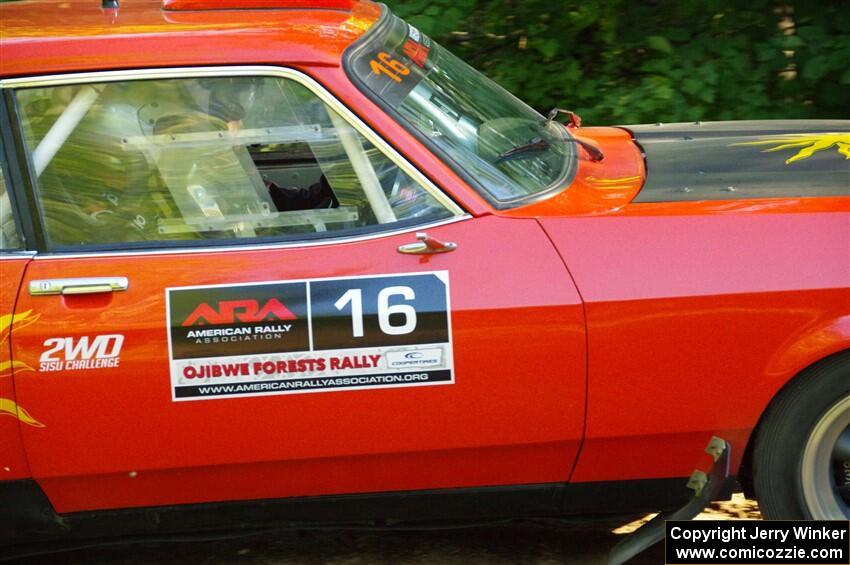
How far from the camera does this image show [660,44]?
5.93 meters

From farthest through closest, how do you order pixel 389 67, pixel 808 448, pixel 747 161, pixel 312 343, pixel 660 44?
pixel 660 44, pixel 747 161, pixel 389 67, pixel 808 448, pixel 312 343

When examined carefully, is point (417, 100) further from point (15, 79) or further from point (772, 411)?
point (772, 411)

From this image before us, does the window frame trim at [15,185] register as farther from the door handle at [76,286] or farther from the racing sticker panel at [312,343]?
the racing sticker panel at [312,343]

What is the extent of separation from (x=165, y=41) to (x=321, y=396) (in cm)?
112

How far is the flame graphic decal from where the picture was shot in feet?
9.95

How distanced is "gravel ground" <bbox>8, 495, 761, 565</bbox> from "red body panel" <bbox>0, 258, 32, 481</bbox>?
0.81m

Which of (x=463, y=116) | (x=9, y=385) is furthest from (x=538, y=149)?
(x=9, y=385)

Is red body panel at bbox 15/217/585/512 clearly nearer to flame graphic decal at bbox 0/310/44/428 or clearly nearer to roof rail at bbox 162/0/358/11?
flame graphic decal at bbox 0/310/44/428

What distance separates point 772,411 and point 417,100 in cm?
137

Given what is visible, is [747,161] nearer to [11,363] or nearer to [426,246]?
[426,246]

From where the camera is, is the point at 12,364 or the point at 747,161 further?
the point at 747,161

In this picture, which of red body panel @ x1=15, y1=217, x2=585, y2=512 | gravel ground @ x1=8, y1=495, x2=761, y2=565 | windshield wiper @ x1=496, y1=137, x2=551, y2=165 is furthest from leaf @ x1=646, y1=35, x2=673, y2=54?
red body panel @ x1=15, y1=217, x2=585, y2=512

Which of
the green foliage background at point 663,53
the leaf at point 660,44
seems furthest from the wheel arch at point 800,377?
the leaf at point 660,44

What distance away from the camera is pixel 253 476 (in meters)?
3.17
